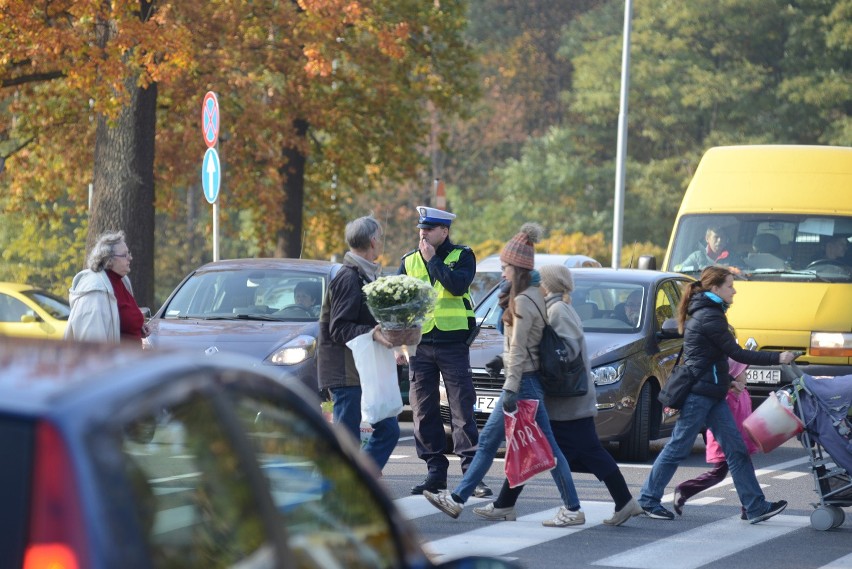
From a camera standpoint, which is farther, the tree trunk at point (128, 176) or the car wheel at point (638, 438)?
the tree trunk at point (128, 176)

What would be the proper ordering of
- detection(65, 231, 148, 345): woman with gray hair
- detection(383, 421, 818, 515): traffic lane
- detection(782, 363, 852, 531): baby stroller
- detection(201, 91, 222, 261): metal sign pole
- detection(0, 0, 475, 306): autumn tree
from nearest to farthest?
detection(782, 363, 852, 531): baby stroller, detection(65, 231, 148, 345): woman with gray hair, detection(383, 421, 818, 515): traffic lane, detection(201, 91, 222, 261): metal sign pole, detection(0, 0, 475, 306): autumn tree

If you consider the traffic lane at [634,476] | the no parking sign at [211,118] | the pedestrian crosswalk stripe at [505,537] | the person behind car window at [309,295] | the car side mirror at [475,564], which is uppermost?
the no parking sign at [211,118]

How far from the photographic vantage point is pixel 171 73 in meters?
18.6

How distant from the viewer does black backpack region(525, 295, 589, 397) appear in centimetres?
923

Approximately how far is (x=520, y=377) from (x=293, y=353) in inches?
164

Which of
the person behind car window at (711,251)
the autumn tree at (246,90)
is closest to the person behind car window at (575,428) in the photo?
the person behind car window at (711,251)

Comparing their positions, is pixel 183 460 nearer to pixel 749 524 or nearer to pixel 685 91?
pixel 749 524

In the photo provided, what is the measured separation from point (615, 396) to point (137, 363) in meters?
10.1

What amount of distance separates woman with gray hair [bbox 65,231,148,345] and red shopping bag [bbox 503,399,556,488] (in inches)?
100

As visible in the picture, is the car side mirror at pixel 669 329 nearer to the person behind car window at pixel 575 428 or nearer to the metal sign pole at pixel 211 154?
the person behind car window at pixel 575 428

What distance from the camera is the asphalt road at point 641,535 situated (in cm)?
831

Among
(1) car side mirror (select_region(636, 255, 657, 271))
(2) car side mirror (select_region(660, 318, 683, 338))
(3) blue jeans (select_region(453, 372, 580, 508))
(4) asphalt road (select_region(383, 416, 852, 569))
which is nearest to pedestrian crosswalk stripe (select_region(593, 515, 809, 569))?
(4) asphalt road (select_region(383, 416, 852, 569))

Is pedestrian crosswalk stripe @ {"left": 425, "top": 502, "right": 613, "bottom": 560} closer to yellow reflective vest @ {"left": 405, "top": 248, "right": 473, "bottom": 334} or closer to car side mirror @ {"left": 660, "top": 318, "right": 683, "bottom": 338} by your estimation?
yellow reflective vest @ {"left": 405, "top": 248, "right": 473, "bottom": 334}

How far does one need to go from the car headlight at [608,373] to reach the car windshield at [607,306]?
657 millimetres
